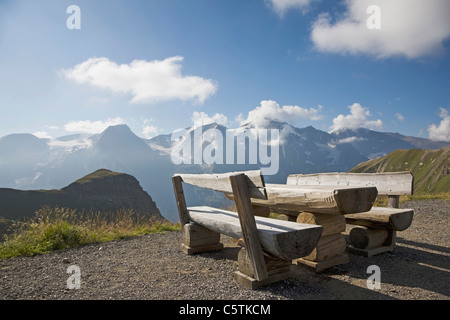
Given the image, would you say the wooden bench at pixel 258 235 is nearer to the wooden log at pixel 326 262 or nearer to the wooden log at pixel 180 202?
the wooden log at pixel 326 262

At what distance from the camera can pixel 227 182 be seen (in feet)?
Result: 11.5

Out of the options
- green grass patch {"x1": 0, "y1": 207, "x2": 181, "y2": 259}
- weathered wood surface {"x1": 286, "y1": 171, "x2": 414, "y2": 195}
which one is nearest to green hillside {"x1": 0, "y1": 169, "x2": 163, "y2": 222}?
green grass patch {"x1": 0, "y1": 207, "x2": 181, "y2": 259}

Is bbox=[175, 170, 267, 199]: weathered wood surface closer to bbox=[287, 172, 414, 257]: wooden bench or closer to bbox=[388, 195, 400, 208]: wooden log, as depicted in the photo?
bbox=[287, 172, 414, 257]: wooden bench

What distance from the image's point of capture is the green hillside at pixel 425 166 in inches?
3821

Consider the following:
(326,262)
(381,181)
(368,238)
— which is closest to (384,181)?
(381,181)

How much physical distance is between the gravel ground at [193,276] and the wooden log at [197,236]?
231 mm

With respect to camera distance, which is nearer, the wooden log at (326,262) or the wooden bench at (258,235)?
the wooden bench at (258,235)

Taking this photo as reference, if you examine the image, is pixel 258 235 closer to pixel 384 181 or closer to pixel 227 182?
pixel 227 182

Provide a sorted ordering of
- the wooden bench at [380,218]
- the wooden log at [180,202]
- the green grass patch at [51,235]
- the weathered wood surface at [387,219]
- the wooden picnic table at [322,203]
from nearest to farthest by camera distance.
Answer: the wooden picnic table at [322,203], the weathered wood surface at [387,219], the wooden bench at [380,218], the wooden log at [180,202], the green grass patch at [51,235]

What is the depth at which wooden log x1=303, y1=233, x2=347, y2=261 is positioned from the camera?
165 inches

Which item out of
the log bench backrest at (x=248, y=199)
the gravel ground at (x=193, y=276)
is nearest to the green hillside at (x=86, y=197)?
the gravel ground at (x=193, y=276)

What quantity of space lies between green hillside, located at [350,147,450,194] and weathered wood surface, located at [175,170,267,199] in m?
82.3

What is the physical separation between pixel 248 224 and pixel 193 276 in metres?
1.49
